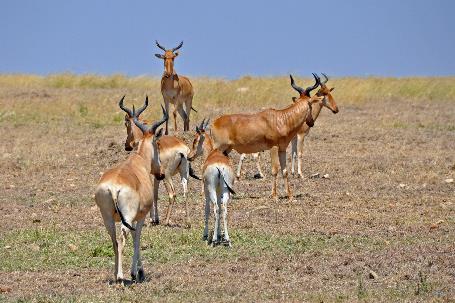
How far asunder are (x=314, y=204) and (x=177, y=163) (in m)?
2.57

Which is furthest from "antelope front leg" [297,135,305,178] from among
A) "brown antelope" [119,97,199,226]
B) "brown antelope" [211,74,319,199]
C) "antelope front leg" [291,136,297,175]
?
"brown antelope" [119,97,199,226]

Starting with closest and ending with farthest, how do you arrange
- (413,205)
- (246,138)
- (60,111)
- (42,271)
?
1. (42,271)
2. (413,205)
3. (246,138)
4. (60,111)

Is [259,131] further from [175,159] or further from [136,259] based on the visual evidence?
[136,259]

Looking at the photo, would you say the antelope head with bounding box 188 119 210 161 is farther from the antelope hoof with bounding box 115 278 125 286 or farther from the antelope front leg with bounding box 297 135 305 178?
the antelope hoof with bounding box 115 278 125 286

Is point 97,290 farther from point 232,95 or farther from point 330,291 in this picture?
point 232,95

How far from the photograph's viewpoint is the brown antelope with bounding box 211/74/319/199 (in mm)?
16531

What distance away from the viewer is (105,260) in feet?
37.2

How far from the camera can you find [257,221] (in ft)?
45.8

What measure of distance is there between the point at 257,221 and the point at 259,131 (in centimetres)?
294

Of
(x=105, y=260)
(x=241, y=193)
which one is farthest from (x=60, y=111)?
(x=105, y=260)

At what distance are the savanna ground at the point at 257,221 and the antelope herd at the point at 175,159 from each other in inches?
20.5

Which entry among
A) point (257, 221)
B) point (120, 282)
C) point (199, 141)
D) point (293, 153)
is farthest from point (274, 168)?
point (120, 282)

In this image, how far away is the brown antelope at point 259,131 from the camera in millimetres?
16531

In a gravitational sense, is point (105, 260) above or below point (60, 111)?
below
